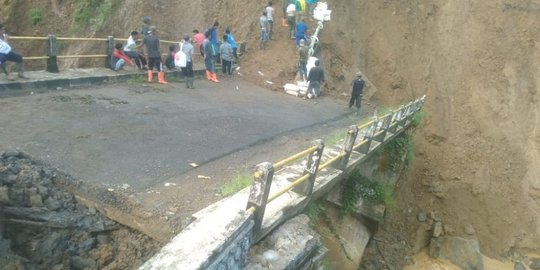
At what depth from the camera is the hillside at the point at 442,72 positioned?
556 inches

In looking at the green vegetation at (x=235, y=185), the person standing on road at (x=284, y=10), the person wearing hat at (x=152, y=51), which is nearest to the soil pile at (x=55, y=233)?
the green vegetation at (x=235, y=185)

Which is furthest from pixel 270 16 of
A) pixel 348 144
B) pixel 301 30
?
pixel 348 144

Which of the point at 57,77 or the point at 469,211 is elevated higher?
the point at 57,77

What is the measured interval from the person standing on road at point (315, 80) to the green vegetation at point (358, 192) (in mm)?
5251

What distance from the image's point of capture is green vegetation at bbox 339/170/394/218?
857 centimetres

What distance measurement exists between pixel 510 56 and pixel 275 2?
31.2ft

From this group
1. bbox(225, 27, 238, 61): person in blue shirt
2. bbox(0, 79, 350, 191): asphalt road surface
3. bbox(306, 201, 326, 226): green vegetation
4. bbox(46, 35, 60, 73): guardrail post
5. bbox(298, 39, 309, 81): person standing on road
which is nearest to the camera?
bbox(0, 79, 350, 191): asphalt road surface

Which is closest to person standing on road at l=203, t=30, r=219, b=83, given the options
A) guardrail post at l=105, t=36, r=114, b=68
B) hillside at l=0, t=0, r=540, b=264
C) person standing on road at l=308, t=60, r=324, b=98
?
hillside at l=0, t=0, r=540, b=264

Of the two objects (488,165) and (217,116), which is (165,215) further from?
(488,165)

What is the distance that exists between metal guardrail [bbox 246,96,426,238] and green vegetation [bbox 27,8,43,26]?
53.1 ft

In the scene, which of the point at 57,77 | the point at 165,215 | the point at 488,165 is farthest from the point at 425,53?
the point at 165,215

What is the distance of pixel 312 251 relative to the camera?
541 cm

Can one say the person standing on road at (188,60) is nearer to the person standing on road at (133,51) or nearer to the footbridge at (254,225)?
the person standing on road at (133,51)

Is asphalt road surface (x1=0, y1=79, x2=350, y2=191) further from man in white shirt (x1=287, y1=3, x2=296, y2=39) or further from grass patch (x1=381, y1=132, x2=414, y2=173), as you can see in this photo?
man in white shirt (x1=287, y1=3, x2=296, y2=39)
